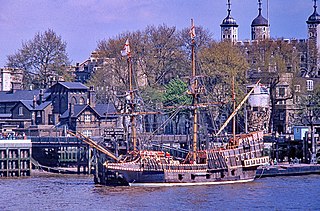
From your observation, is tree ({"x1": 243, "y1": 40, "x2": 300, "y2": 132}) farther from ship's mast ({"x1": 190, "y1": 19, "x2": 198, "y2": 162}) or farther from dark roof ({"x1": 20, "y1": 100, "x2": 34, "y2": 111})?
ship's mast ({"x1": 190, "y1": 19, "x2": 198, "y2": 162})

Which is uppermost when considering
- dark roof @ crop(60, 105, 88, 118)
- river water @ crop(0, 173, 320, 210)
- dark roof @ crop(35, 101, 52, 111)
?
dark roof @ crop(35, 101, 52, 111)

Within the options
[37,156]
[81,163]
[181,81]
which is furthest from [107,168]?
[181,81]

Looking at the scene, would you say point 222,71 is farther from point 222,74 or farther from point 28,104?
point 28,104

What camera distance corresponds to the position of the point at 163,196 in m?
93.9

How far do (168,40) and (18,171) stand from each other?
52417 millimetres

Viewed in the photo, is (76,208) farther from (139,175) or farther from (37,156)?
(37,156)

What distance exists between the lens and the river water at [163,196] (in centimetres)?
8669

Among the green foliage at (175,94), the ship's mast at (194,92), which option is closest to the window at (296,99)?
the green foliage at (175,94)

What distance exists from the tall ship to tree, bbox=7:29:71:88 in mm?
62905

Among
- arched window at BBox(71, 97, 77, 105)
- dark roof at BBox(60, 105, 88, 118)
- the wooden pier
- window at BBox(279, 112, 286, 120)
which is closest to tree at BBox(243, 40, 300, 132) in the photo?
window at BBox(279, 112, 286, 120)

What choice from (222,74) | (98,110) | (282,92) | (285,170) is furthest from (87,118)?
(285,170)

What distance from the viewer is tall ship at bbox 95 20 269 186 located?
10275 centimetres

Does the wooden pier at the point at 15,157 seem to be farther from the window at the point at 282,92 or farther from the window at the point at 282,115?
the window at the point at 282,115

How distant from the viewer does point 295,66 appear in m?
166
